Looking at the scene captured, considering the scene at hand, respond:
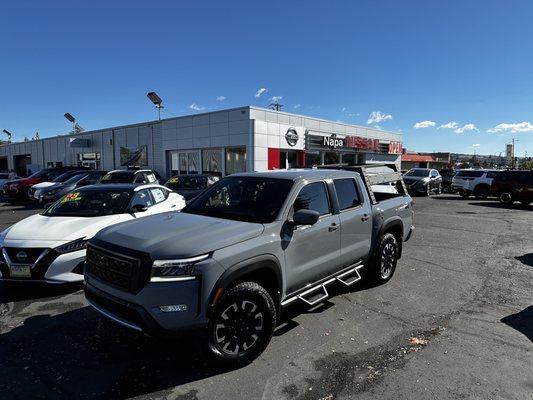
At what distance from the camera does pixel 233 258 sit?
337 centimetres

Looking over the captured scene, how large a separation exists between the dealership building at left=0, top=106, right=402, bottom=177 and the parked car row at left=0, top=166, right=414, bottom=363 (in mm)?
14777

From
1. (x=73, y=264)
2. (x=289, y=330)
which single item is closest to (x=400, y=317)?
(x=289, y=330)

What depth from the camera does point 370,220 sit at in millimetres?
5496

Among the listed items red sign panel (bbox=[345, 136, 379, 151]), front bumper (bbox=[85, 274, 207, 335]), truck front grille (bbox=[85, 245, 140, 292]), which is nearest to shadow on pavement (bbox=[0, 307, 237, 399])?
front bumper (bbox=[85, 274, 207, 335])

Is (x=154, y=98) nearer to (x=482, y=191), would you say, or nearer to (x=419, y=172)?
(x=419, y=172)

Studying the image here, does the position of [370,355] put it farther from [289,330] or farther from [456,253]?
[456,253]

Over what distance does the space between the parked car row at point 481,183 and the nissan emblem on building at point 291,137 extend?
792 cm

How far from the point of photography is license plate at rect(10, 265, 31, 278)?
5.07 metres

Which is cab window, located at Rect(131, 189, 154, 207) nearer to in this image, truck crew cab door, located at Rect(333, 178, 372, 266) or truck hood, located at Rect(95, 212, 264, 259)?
truck hood, located at Rect(95, 212, 264, 259)

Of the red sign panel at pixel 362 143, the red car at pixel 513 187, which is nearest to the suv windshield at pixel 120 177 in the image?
the red sign panel at pixel 362 143

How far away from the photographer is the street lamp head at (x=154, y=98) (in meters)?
25.1

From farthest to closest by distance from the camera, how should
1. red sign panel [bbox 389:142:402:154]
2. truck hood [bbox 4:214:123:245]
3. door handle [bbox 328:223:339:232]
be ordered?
red sign panel [bbox 389:142:402:154]
truck hood [bbox 4:214:123:245]
door handle [bbox 328:223:339:232]

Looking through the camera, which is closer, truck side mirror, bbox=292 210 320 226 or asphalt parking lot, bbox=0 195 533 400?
asphalt parking lot, bbox=0 195 533 400

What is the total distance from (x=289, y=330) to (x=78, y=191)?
493 cm
